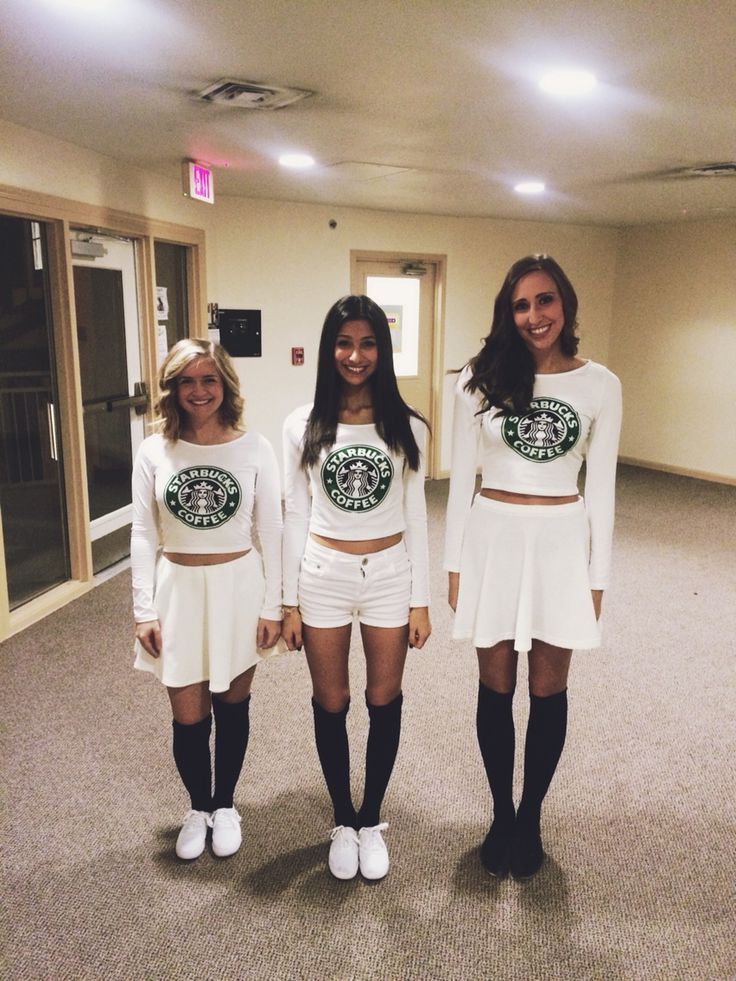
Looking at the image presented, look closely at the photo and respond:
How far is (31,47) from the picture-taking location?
7.92 feet

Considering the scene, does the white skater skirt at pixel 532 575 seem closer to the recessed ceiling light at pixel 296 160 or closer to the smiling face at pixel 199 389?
the smiling face at pixel 199 389

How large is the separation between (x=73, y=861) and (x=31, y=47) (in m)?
2.54

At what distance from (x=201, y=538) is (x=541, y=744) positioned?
1027 mm

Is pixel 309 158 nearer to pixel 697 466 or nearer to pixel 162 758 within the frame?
pixel 162 758

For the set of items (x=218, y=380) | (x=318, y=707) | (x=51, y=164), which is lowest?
(x=318, y=707)

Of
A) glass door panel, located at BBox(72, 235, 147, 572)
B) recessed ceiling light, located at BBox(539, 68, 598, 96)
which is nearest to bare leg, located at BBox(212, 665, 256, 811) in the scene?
recessed ceiling light, located at BBox(539, 68, 598, 96)

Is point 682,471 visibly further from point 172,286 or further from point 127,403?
point 127,403

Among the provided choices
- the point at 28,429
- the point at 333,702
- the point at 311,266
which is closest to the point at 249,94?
the point at 333,702

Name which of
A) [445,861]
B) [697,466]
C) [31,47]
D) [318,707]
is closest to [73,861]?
[318,707]

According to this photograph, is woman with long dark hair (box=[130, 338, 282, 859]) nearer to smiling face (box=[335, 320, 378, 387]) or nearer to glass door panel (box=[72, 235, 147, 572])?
smiling face (box=[335, 320, 378, 387])

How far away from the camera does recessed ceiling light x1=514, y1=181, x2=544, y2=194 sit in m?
4.89

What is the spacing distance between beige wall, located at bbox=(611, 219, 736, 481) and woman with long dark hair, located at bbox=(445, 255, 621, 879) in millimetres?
5749

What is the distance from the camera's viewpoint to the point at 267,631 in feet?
6.09

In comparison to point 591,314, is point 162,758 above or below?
below
